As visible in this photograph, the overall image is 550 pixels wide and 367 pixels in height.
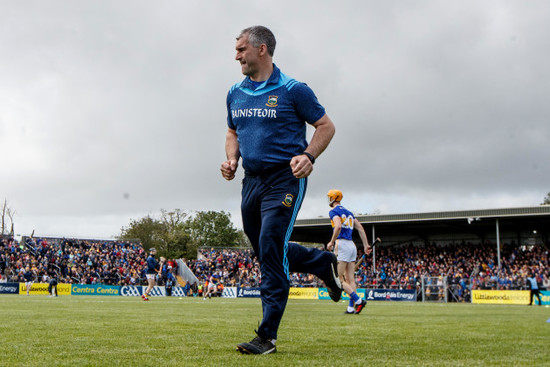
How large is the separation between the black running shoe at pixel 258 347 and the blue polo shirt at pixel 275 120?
1268 mm

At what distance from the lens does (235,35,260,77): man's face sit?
14.5 feet

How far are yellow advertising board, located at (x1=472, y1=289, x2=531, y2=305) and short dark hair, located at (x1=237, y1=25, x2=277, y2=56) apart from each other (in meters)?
30.9

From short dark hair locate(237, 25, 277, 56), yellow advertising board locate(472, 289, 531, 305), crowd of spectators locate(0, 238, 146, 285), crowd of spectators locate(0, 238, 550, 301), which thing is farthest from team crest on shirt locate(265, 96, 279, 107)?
crowd of spectators locate(0, 238, 146, 285)

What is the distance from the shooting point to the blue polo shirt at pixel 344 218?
1083 centimetres

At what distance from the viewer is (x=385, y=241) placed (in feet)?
182

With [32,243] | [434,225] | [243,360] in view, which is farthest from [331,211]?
[434,225]

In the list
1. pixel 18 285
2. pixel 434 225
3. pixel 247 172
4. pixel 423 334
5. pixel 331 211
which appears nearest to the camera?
pixel 247 172

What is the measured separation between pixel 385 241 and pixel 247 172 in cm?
5237

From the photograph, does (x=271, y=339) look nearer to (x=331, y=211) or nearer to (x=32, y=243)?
(x=331, y=211)

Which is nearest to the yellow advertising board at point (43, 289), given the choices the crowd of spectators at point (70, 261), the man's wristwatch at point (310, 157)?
the crowd of spectators at point (70, 261)

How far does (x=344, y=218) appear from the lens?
439 inches

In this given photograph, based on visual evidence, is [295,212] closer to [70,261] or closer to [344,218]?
[344,218]

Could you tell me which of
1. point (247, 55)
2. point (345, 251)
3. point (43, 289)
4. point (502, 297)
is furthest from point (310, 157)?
point (43, 289)

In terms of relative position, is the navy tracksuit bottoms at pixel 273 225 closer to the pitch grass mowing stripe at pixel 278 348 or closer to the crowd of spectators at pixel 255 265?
the pitch grass mowing stripe at pixel 278 348
